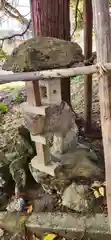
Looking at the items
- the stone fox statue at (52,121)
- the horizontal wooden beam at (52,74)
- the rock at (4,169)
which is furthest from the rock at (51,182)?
the horizontal wooden beam at (52,74)

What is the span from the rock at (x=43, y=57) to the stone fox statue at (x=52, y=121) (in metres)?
0.33

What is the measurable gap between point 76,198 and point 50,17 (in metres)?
1.75

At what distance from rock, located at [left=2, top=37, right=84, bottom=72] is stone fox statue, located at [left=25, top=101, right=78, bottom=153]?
1.08 ft

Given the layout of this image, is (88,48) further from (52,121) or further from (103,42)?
(103,42)

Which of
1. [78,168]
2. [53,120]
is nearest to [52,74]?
[53,120]

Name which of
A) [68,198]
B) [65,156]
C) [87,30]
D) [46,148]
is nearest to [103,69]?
[46,148]

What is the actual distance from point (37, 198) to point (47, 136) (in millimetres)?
790

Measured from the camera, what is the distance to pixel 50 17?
8.50 feet

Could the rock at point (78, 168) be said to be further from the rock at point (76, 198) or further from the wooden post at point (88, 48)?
the wooden post at point (88, 48)

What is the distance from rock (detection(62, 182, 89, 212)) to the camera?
232cm

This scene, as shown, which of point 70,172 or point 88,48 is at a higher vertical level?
point 88,48

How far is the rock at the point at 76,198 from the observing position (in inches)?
91.2

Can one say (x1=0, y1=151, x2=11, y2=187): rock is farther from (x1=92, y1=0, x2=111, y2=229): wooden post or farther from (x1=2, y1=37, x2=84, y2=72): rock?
(x1=92, y1=0, x2=111, y2=229): wooden post

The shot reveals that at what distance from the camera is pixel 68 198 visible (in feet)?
7.72
